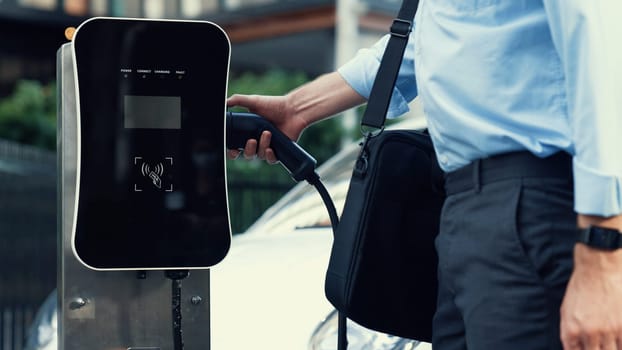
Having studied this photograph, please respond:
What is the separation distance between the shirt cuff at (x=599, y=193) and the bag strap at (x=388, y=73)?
533 millimetres

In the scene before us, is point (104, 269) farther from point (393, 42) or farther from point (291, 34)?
point (291, 34)

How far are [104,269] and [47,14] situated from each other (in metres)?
19.9

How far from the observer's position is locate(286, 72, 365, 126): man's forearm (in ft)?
7.88

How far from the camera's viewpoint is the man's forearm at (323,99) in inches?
94.6

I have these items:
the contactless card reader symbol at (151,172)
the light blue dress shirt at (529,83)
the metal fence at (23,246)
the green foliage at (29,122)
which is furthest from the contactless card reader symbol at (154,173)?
the green foliage at (29,122)

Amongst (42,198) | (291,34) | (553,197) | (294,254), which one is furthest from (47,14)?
(553,197)

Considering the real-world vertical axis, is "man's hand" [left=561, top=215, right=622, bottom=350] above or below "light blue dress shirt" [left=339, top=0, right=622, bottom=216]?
below

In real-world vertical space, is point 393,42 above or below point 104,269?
above

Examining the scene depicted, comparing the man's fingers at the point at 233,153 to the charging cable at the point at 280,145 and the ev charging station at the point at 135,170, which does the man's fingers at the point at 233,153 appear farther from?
the ev charging station at the point at 135,170

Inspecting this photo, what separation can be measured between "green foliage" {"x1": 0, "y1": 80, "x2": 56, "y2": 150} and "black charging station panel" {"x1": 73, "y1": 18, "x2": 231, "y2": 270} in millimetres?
11680

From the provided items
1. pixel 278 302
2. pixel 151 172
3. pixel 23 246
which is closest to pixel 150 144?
pixel 151 172

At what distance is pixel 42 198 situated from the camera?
7.86m

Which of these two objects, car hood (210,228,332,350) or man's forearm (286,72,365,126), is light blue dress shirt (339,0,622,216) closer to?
man's forearm (286,72,365,126)

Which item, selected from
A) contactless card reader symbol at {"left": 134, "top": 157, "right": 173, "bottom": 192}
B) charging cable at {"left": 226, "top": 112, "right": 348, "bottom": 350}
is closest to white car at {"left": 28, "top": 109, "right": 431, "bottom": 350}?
charging cable at {"left": 226, "top": 112, "right": 348, "bottom": 350}
